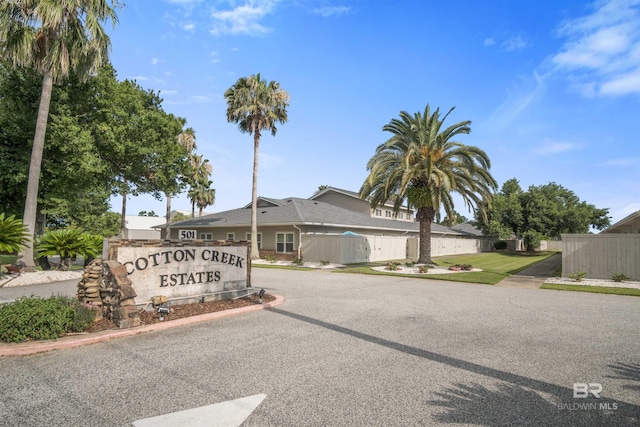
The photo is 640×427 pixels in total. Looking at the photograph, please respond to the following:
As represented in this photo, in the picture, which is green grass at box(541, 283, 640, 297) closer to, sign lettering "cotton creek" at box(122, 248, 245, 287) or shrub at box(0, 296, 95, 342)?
sign lettering "cotton creek" at box(122, 248, 245, 287)

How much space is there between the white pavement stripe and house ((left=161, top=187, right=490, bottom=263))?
23.2m

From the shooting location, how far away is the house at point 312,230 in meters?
28.2

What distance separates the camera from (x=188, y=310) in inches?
361

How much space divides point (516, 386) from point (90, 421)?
5.21 metres

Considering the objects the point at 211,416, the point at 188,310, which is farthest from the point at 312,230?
the point at 211,416

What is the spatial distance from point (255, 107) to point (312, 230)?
1120cm

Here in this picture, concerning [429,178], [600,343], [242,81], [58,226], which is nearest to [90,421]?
[600,343]

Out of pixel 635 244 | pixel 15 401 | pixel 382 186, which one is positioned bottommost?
pixel 15 401

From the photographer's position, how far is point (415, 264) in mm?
24484

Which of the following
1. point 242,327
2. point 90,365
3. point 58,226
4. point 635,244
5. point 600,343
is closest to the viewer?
point 90,365

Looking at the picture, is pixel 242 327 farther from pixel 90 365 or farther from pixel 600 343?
pixel 600 343

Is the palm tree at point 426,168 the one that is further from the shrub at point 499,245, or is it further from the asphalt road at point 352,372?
the shrub at point 499,245

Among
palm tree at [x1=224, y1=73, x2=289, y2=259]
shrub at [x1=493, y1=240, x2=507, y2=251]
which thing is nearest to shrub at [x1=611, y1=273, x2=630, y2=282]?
palm tree at [x1=224, y1=73, x2=289, y2=259]

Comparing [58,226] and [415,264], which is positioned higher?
[58,226]
